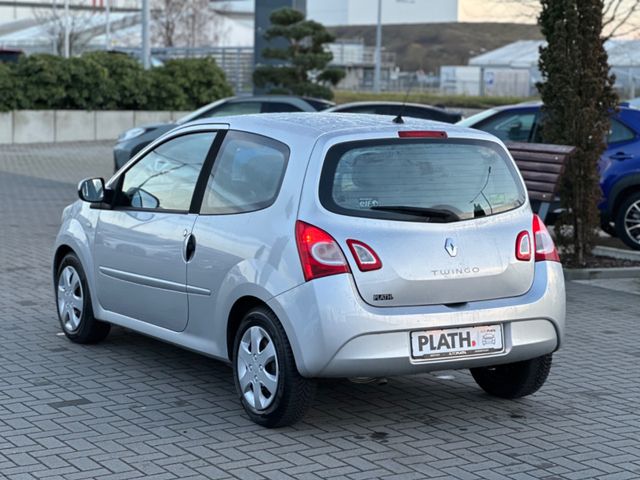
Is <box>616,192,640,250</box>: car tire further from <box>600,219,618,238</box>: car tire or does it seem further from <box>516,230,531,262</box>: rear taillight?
<box>516,230,531,262</box>: rear taillight

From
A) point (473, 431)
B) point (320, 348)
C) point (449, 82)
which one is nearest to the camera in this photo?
point (320, 348)

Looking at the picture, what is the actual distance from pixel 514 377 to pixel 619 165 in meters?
6.97

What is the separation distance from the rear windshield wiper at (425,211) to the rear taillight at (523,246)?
15.6 inches

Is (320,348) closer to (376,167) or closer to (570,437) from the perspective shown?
(376,167)

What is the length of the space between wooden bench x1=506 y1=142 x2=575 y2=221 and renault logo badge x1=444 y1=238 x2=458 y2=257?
506cm

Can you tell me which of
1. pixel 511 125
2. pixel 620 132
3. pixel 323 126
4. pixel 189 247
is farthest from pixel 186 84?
pixel 323 126

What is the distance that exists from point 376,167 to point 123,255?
6.55 ft

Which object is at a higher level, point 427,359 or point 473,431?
point 427,359

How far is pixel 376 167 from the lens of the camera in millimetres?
6320

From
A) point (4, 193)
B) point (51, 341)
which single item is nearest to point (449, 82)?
point (4, 193)

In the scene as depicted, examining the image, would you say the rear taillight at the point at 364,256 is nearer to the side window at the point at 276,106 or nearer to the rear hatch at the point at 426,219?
the rear hatch at the point at 426,219

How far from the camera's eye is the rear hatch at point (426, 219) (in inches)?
242

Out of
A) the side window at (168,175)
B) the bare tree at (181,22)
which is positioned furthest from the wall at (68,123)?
the bare tree at (181,22)

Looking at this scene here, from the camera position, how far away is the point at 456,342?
6.24m
